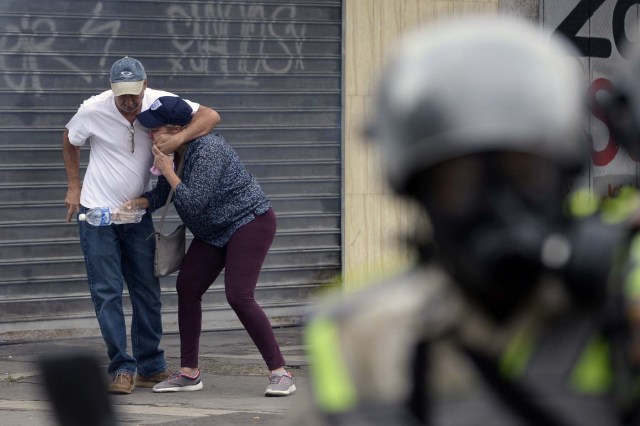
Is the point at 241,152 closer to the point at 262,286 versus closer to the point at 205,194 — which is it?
the point at 262,286

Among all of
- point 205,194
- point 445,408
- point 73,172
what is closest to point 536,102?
point 445,408

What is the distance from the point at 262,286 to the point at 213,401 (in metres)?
3.59

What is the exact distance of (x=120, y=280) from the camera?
7840 millimetres

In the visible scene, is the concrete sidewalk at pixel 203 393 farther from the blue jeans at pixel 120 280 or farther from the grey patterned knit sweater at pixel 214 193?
the grey patterned knit sweater at pixel 214 193

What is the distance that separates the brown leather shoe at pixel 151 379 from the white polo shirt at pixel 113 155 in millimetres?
1039

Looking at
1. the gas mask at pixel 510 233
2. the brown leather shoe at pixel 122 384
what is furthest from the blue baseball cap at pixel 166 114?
the gas mask at pixel 510 233

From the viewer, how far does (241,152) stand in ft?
36.0

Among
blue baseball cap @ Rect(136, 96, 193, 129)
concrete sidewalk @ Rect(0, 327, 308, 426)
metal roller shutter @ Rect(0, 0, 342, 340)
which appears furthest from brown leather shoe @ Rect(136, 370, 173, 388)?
metal roller shutter @ Rect(0, 0, 342, 340)

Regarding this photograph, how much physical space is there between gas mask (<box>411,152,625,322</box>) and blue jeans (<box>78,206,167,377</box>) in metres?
6.36

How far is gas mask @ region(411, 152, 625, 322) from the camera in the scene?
1.40 m

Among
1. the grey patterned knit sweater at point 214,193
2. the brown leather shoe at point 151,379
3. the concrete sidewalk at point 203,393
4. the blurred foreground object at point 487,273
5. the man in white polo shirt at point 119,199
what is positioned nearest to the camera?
the blurred foreground object at point 487,273

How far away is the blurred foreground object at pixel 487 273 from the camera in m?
1.39

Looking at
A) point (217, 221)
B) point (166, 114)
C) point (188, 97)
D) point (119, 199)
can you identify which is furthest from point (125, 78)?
point (188, 97)

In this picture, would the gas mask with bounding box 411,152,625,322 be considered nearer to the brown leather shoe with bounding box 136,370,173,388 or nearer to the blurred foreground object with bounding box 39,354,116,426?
the blurred foreground object with bounding box 39,354,116,426
